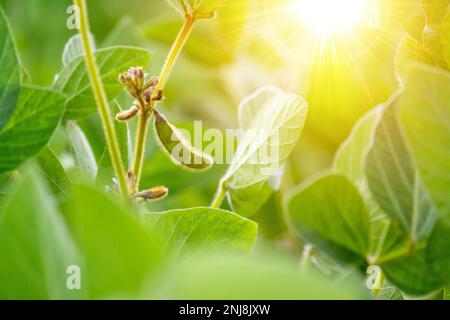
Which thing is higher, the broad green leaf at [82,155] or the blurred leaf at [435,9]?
the blurred leaf at [435,9]

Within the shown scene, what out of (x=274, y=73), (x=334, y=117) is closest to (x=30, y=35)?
(x=274, y=73)

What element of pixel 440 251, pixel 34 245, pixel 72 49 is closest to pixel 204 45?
pixel 72 49

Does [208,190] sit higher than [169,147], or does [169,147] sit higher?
[208,190]

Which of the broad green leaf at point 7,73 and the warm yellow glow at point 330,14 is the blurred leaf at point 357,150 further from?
the broad green leaf at point 7,73

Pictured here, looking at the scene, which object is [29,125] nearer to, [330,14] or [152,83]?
[152,83]

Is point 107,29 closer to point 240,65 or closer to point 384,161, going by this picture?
point 240,65

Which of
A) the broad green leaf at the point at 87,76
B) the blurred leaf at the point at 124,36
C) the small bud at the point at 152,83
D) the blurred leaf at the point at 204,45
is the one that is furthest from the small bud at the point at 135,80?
the blurred leaf at the point at 204,45
